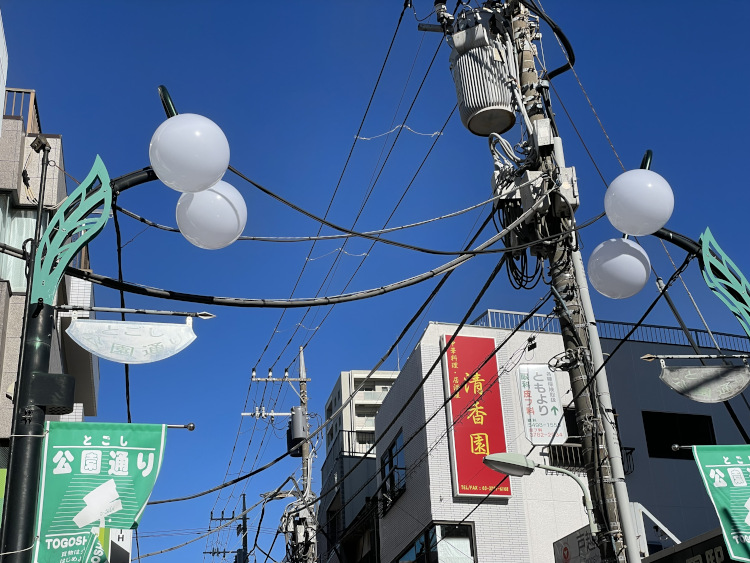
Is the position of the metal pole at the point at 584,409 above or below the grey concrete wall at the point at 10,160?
below

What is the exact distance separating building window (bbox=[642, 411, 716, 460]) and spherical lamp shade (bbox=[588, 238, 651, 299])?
19.4m

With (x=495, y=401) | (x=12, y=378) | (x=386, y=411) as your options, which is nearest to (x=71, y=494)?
(x=12, y=378)

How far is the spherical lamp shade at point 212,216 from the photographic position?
22.7 ft

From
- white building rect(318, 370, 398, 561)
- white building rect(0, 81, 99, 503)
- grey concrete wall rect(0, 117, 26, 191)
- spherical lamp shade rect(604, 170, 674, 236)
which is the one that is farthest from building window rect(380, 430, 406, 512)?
spherical lamp shade rect(604, 170, 674, 236)

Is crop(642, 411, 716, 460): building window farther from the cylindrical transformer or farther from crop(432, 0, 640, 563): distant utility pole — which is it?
the cylindrical transformer

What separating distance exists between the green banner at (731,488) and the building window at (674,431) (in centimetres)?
1908

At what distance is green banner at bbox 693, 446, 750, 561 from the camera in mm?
8242

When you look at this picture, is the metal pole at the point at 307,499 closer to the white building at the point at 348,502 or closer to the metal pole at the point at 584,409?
the white building at the point at 348,502

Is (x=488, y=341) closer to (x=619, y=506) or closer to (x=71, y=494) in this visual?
(x=619, y=506)

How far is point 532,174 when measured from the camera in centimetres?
1021

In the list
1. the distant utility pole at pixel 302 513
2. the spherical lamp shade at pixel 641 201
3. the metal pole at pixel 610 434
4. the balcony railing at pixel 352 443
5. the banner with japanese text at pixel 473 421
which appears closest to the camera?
the spherical lamp shade at pixel 641 201

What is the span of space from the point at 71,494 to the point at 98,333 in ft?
4.99

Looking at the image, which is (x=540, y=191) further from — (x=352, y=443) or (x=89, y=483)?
(x=352, y=443)

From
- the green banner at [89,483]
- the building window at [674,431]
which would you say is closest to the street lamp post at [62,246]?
the green banner at [89,483]
